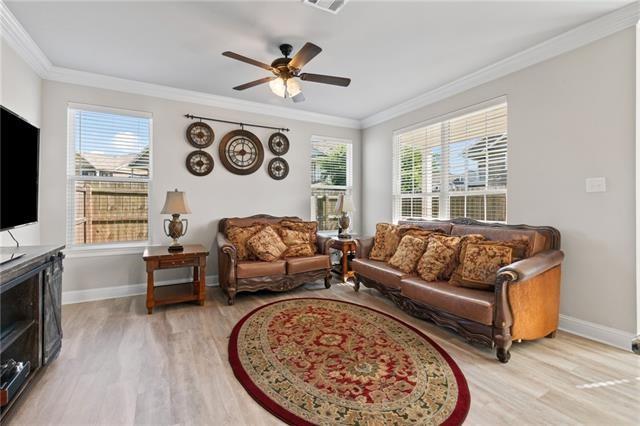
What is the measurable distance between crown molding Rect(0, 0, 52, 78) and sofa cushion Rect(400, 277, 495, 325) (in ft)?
13.5

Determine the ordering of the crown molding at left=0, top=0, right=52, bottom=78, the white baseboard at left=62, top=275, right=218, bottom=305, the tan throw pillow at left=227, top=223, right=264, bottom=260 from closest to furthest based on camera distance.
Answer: the crown molding at left=0, top=0, right=52, bottom=78 < the white baseboard at left=62, top=275, right=218, bottom=305 < the tan throw pillow at left=227, top=223, right=264, bottom=260

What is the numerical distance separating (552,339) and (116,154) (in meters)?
5.11

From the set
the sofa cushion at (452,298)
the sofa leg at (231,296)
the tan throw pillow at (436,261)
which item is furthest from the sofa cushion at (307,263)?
the tan throw pillow at (436,261)

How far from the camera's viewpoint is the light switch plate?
2555mm

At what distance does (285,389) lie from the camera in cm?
190

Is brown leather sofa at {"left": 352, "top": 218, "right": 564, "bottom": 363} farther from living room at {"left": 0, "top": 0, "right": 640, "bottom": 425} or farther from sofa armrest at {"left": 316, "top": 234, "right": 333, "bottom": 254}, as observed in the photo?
sofa armrest at {"left": 316, "top": 234, "right": 333, "bottom": 254}

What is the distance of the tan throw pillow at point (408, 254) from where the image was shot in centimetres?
329

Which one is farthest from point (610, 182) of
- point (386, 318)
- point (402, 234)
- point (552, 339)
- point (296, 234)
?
point (296, 234)

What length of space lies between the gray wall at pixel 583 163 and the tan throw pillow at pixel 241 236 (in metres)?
3.14

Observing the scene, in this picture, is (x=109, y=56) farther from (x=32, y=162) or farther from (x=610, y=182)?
(x=610, y=182)

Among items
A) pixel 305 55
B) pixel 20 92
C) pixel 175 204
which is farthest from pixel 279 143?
pixel 20 92

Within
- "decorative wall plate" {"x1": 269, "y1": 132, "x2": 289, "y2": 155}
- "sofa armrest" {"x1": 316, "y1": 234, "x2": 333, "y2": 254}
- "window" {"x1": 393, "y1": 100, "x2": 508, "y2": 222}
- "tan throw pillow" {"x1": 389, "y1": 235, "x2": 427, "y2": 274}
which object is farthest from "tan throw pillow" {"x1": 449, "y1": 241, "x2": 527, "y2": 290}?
"decorative wall plate" {"x1": 269, "y1": 132, "x2": 289, "y2": 155}

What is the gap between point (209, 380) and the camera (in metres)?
2.00

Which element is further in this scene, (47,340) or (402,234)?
(402,234)
